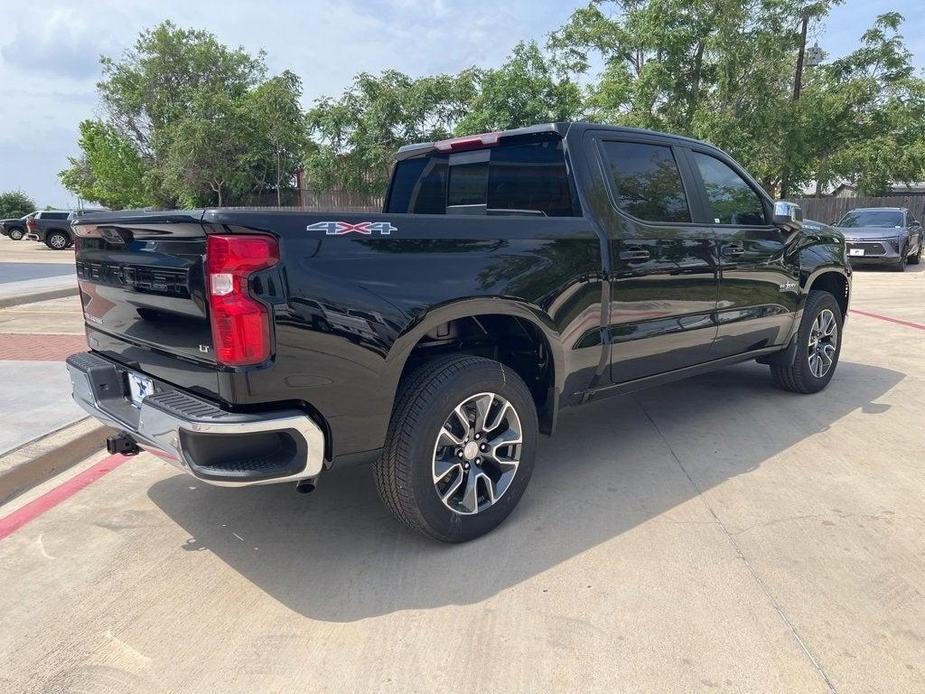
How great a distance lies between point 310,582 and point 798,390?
4.46 m

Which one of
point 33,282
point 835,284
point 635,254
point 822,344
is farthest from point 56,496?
point 33,282

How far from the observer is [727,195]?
4.80m

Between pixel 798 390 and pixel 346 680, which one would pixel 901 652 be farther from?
pixel 798 390

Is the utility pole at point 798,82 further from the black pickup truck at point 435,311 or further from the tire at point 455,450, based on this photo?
the tire at point 455,450

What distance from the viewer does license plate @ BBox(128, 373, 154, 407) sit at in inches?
124

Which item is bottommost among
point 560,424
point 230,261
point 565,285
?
point 560,424

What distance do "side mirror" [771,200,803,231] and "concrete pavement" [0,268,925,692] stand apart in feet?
5.16

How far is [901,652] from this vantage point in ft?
8.35

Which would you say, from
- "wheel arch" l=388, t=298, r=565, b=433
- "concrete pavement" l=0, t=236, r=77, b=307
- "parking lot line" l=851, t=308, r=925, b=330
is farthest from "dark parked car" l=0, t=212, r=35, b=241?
"wheel arch" l=388, t=298, r=565, b=433

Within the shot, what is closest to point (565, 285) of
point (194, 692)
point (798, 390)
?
point (194, 692)

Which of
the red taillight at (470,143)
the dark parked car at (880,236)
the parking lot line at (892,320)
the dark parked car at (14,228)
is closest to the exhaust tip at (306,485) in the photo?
the red taillight at (470,143)

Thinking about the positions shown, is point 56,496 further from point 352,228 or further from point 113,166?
point 113,166

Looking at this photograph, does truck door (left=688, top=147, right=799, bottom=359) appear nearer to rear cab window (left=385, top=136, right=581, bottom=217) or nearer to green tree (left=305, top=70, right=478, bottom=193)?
rear cab window (left=385, top=136, right=581, bottom=217)

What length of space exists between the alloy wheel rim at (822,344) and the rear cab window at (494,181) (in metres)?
2.94
